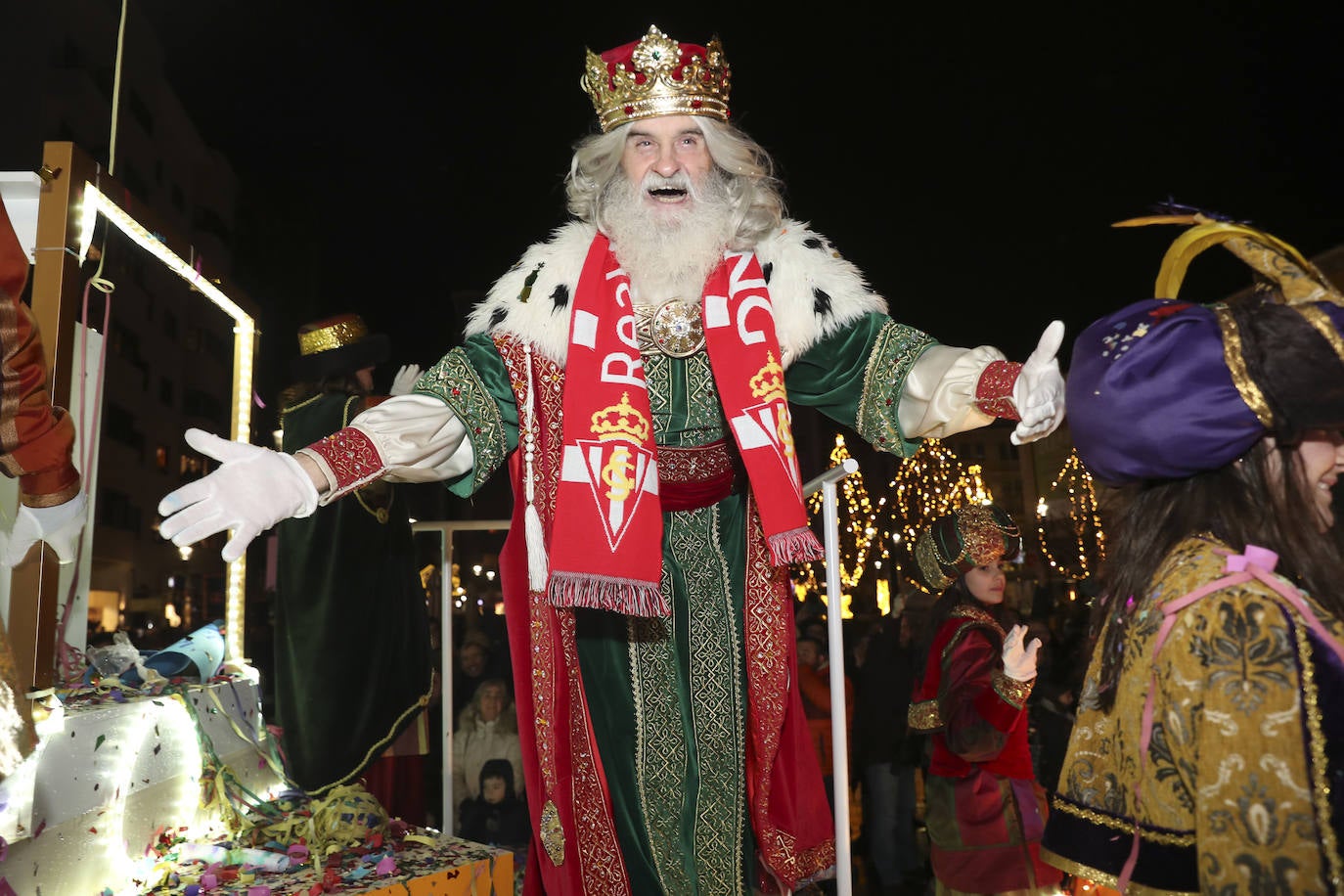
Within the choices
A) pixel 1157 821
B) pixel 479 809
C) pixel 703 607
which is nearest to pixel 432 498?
pixel 479 809

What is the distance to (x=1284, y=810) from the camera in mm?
1136

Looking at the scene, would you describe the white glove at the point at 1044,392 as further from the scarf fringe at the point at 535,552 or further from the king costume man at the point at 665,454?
the scarf fringe at the point at 535,552

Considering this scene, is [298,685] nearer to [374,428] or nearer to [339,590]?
[339,590]

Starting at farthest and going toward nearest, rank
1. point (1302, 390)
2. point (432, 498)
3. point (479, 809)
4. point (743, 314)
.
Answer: point (432, 498) → point (479, 809) → point (743, 314) → point (1302, 390)

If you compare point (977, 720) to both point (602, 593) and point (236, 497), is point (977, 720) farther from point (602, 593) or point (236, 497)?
point (236, 497)

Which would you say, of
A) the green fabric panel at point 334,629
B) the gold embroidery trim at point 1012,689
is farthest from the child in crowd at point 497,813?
the gold embroidery trim at point 1012,689

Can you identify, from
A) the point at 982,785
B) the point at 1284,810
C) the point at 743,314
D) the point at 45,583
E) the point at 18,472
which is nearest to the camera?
the point at 1284,810

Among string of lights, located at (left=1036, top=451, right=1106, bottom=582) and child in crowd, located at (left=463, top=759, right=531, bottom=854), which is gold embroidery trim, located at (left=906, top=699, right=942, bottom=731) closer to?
child in crowd, located at (left=463, top=759, right=531, bottom=854)

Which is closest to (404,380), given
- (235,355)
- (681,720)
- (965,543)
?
(235,355)

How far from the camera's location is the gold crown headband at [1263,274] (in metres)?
1.27

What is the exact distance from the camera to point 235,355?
4188mm

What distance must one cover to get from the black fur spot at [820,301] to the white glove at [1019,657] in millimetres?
1488

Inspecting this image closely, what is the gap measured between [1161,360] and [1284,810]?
565 mm

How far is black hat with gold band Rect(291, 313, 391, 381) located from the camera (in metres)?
4.07
